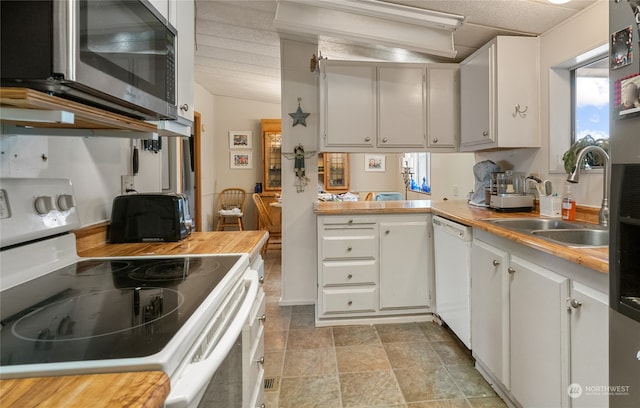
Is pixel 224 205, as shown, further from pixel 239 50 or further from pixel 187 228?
pixel 187 228

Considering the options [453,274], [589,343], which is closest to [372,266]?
[453,274]

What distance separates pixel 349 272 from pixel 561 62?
2.02m

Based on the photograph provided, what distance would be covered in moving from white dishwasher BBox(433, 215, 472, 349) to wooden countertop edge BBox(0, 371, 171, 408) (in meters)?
1.89

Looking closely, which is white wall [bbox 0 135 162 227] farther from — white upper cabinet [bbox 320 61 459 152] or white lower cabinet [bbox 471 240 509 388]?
white lower cabinet [bbox 471 240 509 388]

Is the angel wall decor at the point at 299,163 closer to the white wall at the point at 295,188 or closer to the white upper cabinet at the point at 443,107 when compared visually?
the white wall at the point at 295,188

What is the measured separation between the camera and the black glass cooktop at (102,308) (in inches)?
22.0

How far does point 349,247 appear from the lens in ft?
8.55

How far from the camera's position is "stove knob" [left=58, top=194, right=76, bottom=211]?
1128mm

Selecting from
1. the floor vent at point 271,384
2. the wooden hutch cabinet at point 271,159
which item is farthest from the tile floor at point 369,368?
the wooden hutch cabinet at point 271,159

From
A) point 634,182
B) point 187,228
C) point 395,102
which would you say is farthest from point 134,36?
point 395,102

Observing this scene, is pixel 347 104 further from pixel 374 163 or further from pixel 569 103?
pixel 374 163

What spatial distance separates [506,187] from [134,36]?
240cm

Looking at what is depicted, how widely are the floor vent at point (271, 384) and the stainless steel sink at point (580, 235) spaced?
5.19 feet

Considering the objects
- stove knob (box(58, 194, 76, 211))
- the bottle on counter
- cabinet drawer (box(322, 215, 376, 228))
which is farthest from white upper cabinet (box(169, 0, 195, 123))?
the bottle on counter
